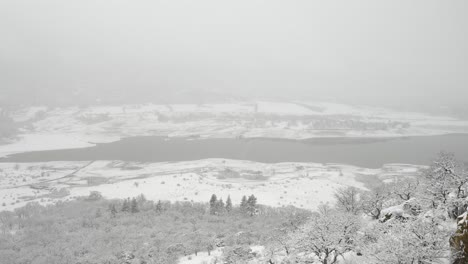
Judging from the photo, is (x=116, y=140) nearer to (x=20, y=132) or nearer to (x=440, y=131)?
(x=20, y=132)

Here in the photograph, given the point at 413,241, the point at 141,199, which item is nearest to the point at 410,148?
the point at 141,199

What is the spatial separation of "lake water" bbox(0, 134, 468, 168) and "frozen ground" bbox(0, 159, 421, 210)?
681 cm

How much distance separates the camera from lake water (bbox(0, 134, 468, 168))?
92.4 m

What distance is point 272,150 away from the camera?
104 metres

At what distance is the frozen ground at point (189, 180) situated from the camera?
61.1 metres

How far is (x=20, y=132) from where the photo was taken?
400 ft

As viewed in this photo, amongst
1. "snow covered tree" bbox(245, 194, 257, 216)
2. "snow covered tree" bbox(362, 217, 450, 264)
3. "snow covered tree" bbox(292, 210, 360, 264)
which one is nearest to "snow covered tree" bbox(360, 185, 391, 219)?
"snow covered tree" bbox(292, 210, 360, 264)

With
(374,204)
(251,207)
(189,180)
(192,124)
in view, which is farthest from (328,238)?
(192,124)

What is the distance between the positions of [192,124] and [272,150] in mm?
54170

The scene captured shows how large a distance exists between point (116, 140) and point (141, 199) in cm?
6682

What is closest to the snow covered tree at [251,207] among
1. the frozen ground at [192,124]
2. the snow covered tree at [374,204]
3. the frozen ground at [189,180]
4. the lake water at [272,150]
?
the frozen ground at [189,180]

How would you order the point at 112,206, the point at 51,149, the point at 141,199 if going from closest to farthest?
the point at 112,206, the point at 141,199, the point at 51,149

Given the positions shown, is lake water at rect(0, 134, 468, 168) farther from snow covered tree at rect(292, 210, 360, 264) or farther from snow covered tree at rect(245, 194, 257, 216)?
snow covered tree at rect(292, 210, 360, 264)

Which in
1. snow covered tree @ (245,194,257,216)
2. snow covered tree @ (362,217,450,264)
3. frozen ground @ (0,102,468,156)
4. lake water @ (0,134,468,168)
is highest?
frozen ground @ (0,102,468,156)
